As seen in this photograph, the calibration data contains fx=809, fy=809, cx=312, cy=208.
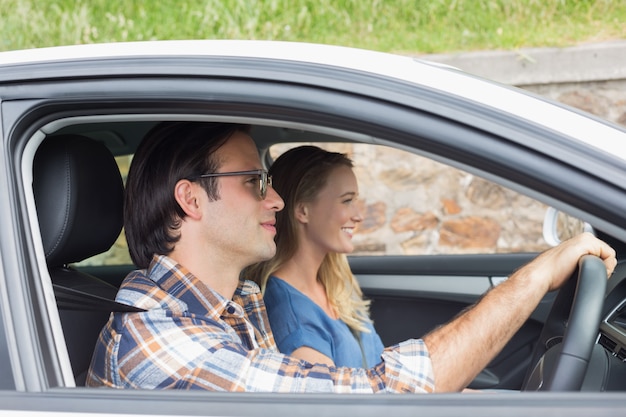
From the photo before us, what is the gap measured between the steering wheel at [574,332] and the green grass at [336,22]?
4276 mm

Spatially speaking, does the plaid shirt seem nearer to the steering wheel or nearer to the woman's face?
the steering wheel

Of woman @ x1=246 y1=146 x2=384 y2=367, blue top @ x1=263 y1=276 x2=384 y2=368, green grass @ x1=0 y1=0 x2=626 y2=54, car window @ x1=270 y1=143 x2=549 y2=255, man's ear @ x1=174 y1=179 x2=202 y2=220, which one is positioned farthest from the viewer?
green grass @ x1=0 y1=0 x2=626 y2=54

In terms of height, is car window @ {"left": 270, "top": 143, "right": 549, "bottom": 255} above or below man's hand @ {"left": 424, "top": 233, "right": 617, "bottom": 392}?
above

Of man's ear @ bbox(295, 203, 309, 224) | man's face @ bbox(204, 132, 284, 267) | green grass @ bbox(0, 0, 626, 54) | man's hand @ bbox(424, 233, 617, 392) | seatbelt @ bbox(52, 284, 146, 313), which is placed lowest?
seatbelt @ bbox(52, 284, 146, 313)

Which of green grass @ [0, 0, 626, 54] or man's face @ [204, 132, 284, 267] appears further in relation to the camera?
green grass @ [0, 0, 626, 54]

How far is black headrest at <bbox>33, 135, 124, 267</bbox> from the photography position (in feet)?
5.92

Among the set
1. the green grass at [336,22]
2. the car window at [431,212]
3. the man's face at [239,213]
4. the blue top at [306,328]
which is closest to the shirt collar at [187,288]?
the man's face at [239,213]

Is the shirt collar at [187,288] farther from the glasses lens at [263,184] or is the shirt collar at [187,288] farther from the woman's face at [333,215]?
the woman's face at [333,215]

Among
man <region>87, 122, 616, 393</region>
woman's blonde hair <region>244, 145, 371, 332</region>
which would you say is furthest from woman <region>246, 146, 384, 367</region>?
man <region>87, 122, 616, 393</region>

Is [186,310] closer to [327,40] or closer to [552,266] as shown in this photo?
[552,266]

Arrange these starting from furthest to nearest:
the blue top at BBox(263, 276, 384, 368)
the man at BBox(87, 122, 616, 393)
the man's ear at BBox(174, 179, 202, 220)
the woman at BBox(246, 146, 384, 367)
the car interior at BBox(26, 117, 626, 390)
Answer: the woman at BBox(246, 146, 384, 367) < the blue top at BBox(263, 276, 384, 368) < the man's ear at BBox(174, 179, 202, 220) < the car interior at BBox(26, 117, 626, 390) < the man at BBox(87, 122, 616, 393)

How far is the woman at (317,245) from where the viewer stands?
2568 mm

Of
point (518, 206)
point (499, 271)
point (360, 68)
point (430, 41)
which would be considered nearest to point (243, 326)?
point (360, 68)

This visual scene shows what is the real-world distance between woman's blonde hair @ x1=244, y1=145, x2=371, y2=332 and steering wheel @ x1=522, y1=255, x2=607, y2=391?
2.85ft
